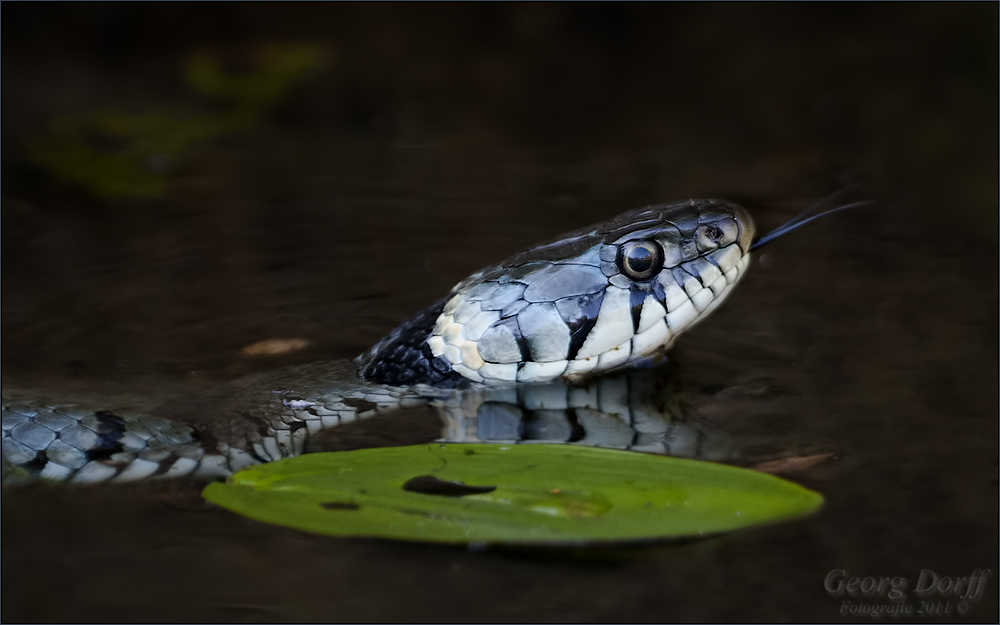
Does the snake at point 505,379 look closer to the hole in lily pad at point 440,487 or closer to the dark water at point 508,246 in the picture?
the dark water at point 508,246

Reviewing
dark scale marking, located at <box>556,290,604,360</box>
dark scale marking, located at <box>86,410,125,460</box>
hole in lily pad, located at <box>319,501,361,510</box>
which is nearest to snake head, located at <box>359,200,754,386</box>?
dark scale marking, located at <box>556,290,604,360</box>

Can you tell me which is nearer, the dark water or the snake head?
the dark water

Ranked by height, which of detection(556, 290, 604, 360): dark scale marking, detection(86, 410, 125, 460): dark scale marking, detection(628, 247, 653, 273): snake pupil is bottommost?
detection(86, 410, 125, 460): dark scale marking

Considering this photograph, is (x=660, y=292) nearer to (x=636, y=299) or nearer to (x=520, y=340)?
(x=636, y=299)

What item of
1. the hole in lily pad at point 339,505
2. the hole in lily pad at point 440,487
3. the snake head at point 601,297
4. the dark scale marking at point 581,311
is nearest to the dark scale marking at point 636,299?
the snake head at point 601,297

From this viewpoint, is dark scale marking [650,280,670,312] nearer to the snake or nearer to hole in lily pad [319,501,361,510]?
the snake

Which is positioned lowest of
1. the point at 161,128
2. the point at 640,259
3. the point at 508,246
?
the point at 508,246

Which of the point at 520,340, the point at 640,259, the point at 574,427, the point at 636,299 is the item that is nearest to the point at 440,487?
the point at 574,427
